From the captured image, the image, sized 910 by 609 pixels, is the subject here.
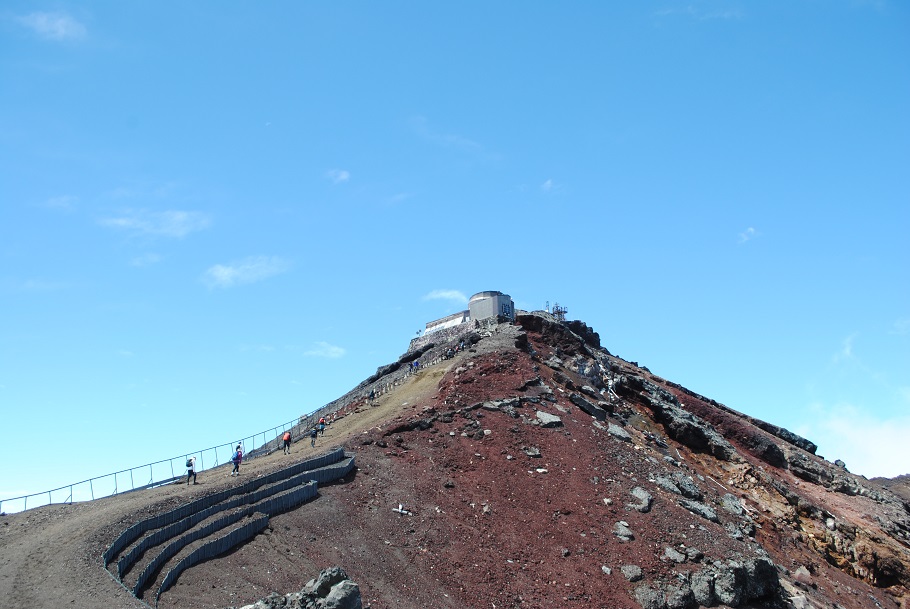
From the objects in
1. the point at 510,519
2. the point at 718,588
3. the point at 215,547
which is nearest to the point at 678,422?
the point at 718,588

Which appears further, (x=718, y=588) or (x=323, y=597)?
(x=718, y=588)

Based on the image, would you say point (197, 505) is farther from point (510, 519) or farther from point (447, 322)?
point (447, 322)

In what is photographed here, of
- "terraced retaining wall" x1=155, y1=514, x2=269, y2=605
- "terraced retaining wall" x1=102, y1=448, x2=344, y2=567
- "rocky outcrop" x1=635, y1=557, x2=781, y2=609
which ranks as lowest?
"rocky outcrop" x1=635, y1=557, x2=781, y2=609

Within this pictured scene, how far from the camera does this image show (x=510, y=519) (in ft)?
110

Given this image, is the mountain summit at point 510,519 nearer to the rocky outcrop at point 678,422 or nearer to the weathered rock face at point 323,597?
the rocky outcrop at point 678,422

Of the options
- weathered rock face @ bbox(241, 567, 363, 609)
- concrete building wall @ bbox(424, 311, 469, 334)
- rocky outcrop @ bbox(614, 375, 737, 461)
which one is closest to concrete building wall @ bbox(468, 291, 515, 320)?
concrete building wall @ bbox(424, 311, 469, 334)

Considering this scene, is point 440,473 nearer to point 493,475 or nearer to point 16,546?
point 493,475

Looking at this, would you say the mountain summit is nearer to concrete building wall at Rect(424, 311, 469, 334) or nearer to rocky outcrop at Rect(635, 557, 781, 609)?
rocky outcrop at Rect(635, 557, 781, 609)

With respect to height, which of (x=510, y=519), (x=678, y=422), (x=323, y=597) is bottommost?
(x=323, y=597)

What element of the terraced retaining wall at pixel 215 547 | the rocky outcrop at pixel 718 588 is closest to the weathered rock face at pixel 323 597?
the terraced retaining wall at pixel 215 547

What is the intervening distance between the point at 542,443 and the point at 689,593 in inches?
426

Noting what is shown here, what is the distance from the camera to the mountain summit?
2544 centimetres

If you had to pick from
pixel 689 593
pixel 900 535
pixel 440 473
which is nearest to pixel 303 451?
pixel 440 473

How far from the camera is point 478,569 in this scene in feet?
98.1
